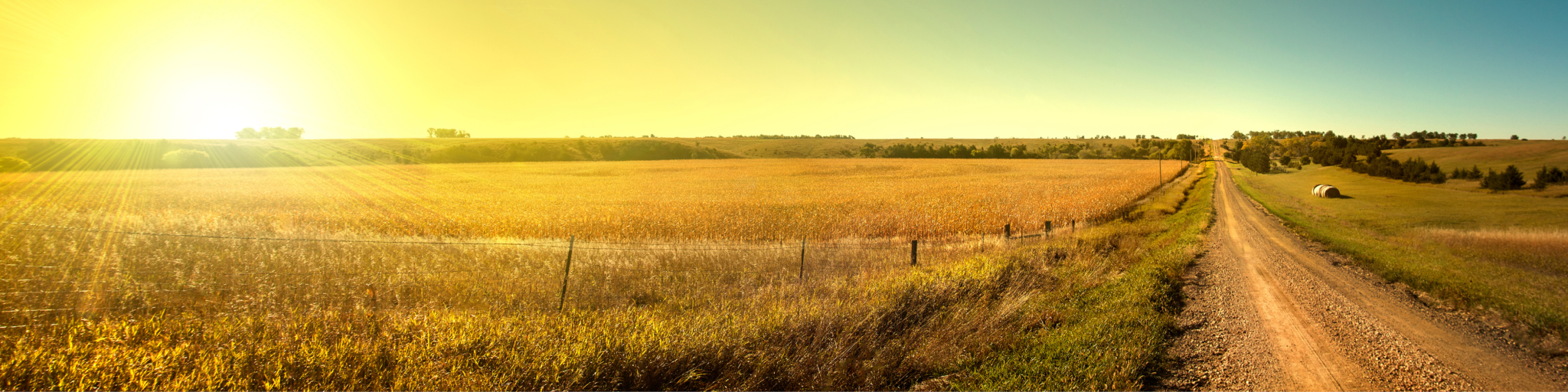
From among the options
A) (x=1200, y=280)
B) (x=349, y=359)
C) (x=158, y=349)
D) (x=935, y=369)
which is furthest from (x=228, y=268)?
(x=1200, y=280)

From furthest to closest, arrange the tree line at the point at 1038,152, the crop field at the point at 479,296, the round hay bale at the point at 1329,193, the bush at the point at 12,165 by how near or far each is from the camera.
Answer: the tree line at the point at 1038,152 → the bush at the point at 12,165 → the round hay bale at the point at 1329,193 → the crop field at the point at 479,296

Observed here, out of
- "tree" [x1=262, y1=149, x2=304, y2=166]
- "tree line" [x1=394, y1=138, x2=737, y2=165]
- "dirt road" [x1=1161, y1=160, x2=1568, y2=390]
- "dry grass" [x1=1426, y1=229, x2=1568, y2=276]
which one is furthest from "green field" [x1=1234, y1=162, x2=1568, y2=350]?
"tree" [x1=262, y1=149, x2=304, y2=166]

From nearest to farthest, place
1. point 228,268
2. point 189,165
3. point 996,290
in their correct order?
point 228,268, point 996,290, point 189,165

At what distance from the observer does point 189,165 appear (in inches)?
2258

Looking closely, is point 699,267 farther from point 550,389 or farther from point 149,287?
point 149,287

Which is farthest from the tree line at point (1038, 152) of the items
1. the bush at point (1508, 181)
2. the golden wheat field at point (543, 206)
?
the bush at point (1508, 181)

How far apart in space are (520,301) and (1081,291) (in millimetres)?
8559

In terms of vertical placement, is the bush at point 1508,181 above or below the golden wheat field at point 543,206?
above

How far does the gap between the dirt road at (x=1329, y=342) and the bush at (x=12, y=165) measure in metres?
76.2

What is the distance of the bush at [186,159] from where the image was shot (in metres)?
56.5

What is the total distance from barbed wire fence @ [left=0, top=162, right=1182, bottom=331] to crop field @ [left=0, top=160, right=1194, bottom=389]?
0.04 metres

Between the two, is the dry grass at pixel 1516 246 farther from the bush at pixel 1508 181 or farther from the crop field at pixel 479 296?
the bush at pixel 1508 181

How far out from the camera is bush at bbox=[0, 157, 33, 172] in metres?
42.6

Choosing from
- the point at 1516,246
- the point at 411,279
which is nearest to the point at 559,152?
the point at 411,279
